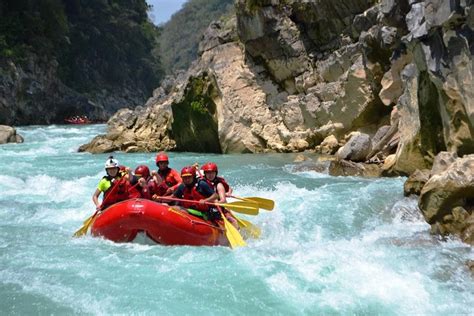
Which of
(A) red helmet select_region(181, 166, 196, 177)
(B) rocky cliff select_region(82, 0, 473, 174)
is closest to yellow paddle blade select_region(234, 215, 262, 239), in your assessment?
(A) red helmet select_region(181, 166, 196, 177)

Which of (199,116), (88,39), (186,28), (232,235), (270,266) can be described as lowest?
(270,266)

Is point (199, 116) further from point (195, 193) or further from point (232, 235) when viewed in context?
point (232, 235)

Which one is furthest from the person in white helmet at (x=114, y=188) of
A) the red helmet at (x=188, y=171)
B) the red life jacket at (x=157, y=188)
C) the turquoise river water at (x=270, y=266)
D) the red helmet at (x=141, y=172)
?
the red helmet at (x=188, y=171)

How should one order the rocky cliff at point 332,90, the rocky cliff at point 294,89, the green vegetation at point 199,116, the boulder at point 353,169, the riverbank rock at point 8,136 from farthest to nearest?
1. the riverbank rock at point 8,136
2. the green vegetation at point 199,116
3. the rocky cliff at point 294,89
4. the boulder at point 353,169
5. the rocky cliff at point 332,90

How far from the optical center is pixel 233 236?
664 cm

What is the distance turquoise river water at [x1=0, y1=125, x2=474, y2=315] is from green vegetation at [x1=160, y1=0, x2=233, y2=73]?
87677mm

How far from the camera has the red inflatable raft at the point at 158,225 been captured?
6.55 metres

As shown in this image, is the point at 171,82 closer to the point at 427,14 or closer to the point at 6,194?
the point at 6,194

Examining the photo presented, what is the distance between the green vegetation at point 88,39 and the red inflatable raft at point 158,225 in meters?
30.5

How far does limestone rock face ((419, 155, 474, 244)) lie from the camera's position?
243 inches

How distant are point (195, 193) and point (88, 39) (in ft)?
151

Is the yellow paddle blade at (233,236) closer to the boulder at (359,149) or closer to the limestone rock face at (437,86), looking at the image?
the limestone rock face at (437,86)

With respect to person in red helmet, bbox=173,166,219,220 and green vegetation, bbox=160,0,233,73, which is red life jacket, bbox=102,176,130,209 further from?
green vegetation, bbox=160,0,233,73

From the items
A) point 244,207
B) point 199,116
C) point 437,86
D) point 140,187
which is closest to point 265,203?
point 244,207
